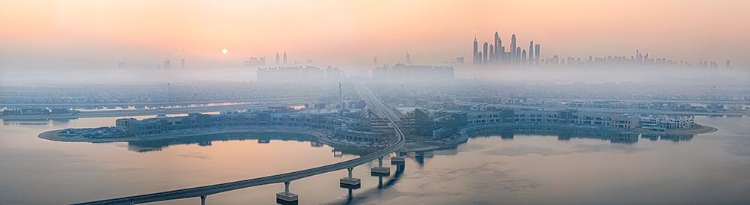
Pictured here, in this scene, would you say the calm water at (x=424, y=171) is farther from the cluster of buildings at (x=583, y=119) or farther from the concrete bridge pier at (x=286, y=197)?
the cluster of buildings at (x=583, y=119)

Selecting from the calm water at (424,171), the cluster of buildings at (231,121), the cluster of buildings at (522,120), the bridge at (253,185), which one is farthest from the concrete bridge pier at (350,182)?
the cluster of buildings at (231,121)

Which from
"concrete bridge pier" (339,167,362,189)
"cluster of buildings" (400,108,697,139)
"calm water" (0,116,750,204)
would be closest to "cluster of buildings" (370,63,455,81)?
"cluster of buildings" (400,108,697,139)

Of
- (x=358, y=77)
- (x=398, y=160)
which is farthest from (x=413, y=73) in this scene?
(x=398, y=160)


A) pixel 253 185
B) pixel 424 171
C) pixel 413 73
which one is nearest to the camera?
pixel 253 185

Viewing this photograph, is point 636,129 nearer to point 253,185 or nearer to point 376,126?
point 376,126

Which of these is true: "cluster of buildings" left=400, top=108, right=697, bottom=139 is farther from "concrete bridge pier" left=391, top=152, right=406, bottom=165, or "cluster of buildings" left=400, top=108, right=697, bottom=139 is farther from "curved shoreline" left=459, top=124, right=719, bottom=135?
"concrete bridge pier" left=391, top=152, right=406, bottom=165

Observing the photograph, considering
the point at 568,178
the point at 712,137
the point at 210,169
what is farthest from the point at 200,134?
the point at 712,137

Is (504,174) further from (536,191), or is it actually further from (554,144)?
(554,144)

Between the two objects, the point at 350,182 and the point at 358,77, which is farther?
the point at 358,77
